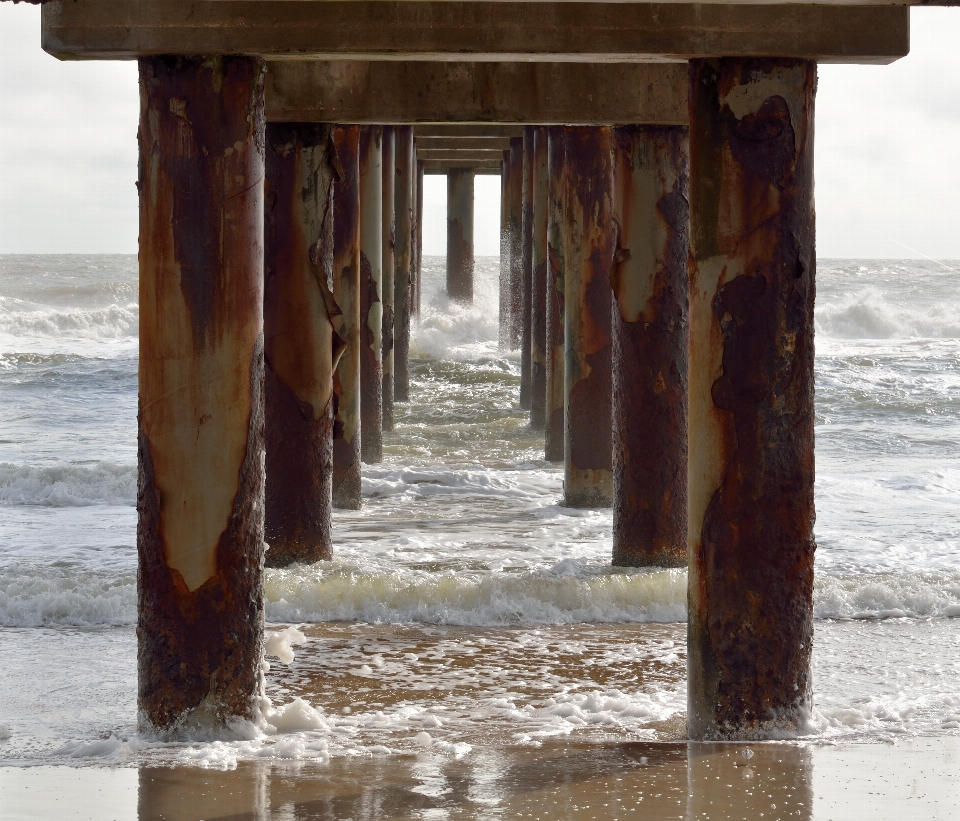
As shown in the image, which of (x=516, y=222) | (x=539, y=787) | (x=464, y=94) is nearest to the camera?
(x=539, y=787)

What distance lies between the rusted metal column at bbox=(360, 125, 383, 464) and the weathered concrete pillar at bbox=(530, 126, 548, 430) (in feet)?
5.39

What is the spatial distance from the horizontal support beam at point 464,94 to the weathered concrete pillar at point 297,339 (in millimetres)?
215

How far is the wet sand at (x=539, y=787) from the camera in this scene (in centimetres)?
330

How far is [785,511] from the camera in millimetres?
3740

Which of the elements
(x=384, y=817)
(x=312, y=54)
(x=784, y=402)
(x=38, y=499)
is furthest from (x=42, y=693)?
(x=38, y=499)

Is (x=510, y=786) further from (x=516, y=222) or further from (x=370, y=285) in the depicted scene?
(x=516, y=222)

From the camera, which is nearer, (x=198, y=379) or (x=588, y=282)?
(x=198, y=379)

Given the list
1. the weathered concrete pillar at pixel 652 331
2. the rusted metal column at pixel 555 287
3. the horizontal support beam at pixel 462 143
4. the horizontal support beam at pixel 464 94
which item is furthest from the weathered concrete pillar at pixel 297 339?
the horizontal support beam at pixel 462 143

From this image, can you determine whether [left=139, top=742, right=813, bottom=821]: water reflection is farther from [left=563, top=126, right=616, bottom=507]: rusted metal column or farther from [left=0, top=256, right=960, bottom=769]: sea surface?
[left=563, top=126, right=616, bottom=507]: rusted metal column

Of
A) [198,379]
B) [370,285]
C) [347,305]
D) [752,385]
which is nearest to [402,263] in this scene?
[370,285]

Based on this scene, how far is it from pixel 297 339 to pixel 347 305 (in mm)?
1846

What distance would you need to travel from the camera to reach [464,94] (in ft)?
20.7

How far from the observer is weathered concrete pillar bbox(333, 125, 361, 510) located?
809 centimetres

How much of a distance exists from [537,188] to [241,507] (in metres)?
8.82
